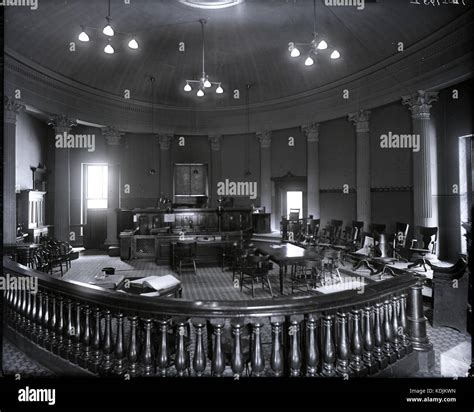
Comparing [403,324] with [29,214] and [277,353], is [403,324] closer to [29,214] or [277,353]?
[277,353]

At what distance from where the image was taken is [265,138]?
14188 millimetres

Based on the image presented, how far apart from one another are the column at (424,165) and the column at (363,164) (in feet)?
6.93

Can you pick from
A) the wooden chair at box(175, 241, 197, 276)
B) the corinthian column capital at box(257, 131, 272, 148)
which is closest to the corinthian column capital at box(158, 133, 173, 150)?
the corinthian column capital at box(257, 131, 272, 148)

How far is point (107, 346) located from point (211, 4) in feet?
28.2

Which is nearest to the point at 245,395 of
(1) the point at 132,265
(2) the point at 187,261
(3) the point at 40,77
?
(2) the point at 187,261

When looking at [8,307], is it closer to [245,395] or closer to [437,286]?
[245,395]

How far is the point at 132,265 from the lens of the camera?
9734 mm

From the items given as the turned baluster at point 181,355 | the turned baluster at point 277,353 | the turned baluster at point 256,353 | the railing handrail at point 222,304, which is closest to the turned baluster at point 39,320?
the railing handrail at point 222,304

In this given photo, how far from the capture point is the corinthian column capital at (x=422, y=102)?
8.70 metres

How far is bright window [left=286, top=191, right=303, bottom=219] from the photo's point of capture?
13.9 m

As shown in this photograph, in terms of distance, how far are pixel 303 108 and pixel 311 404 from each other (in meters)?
12.3

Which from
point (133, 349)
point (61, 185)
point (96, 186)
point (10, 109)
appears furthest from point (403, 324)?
point (96, 186)

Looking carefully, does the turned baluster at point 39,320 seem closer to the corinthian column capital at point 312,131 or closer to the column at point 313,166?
the column at point 313,166

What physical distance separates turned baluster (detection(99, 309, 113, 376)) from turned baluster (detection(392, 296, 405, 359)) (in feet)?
8.24
